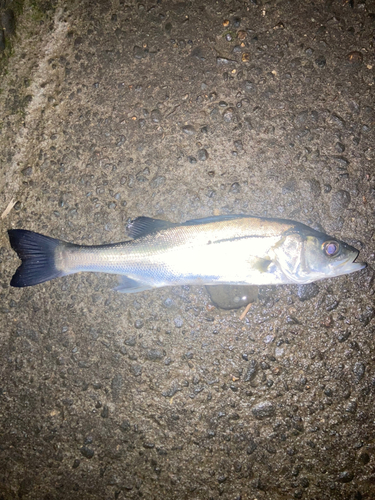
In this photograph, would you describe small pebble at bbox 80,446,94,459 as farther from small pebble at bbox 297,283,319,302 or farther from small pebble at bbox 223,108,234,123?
small pebble at bbox 223,108,234,123

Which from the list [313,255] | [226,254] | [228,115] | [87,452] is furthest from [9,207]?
[313,255]

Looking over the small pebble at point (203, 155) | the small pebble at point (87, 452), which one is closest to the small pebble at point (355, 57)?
the small pebble at point (203, 155)

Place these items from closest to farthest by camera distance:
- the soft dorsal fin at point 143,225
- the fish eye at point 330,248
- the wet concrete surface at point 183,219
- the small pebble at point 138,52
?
the fish eye at point 330,248 < the soft dorsal fin at point 143,225 < the wet concrete surface at point 183,219 < the small pebble at point 138,52

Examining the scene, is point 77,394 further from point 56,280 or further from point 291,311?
point 291,311

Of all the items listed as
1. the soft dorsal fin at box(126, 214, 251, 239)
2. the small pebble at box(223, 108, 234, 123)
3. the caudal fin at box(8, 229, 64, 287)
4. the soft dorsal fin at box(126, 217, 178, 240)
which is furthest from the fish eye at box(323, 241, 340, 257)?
the caudal fin at box(8, 229, 64, 287)

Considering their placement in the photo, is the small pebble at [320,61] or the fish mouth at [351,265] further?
the small pebble at [320,61]

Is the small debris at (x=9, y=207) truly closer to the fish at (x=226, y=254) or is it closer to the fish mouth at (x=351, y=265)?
the fish at (x=226, y=254)
